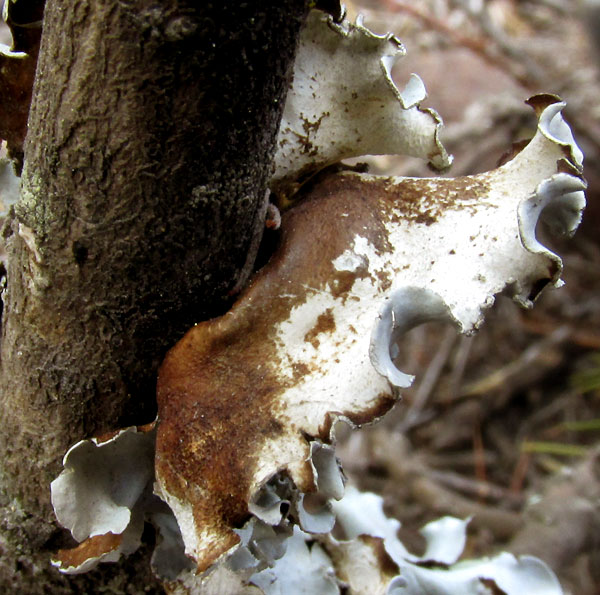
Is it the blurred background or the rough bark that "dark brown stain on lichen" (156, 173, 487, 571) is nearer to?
the rough bark

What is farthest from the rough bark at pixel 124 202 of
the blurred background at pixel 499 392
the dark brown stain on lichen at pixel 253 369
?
the blurred background at pixel 499 392

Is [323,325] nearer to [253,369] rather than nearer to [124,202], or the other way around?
[253,369]

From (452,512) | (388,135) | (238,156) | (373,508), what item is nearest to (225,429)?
(238,156)

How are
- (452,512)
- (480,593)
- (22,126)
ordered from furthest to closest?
(452,512), (480,593), (22,126)

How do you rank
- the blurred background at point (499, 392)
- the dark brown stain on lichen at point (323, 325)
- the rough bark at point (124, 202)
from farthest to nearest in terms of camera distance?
1. the blurred background at point (499, 392)
2. the dark brown stain on lichen at point (323, 325)
3. the rough bark at point (124, 202)

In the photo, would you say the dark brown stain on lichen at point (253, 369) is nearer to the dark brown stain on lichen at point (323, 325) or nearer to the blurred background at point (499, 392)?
the dark brown stain on lichen at point (323, 325)

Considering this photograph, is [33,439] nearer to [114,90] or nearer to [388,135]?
[114,90]
